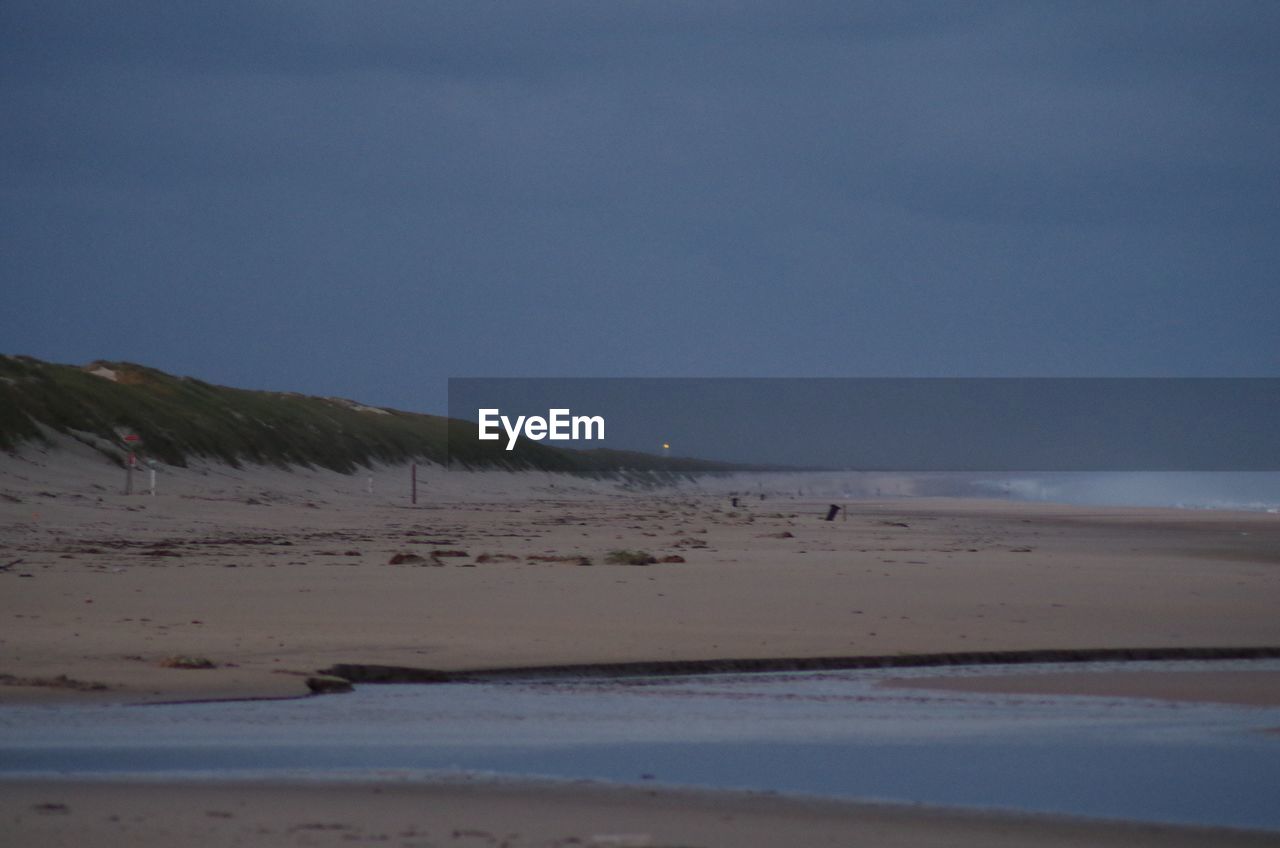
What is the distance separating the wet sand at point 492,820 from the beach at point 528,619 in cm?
2

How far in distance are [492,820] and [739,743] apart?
1714 millimetres

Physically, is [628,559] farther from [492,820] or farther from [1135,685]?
[492,820]

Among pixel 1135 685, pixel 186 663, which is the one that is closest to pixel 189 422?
pixel 186 663

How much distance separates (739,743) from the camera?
18.7ft

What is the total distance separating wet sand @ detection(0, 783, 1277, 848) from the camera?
3986 mm

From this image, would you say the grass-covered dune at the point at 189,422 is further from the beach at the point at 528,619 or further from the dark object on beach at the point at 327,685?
the dark object on beach at the point at 327,685

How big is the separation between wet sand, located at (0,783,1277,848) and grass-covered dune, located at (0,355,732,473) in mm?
22361

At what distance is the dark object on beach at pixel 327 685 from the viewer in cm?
686

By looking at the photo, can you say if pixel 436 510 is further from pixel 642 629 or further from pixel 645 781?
pixel 645 781

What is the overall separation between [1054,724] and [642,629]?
3.53 metres

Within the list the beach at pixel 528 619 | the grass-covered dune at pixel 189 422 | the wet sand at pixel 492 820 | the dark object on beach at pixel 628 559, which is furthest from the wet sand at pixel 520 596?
the grass-covered dune at pixel 189 422

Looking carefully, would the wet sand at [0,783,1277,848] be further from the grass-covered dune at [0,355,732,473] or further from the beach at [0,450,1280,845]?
the grass-covered dune at [0,355,732,473]

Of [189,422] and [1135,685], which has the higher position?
[189,422]

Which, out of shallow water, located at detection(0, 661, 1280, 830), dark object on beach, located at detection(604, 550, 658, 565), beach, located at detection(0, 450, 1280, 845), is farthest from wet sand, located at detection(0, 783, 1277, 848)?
dark object on beach, located at detection(604, 550, 658, 565)
